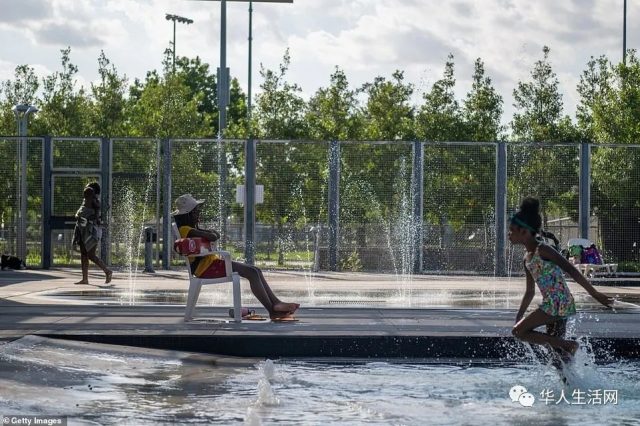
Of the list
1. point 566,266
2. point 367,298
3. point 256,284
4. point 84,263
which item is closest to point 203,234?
point 256,284

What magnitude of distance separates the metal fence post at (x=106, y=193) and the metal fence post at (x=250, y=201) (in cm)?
300

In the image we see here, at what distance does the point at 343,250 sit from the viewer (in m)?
28.2

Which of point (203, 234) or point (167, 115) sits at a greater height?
point (167, 115)

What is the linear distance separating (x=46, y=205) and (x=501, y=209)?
10.1 meters

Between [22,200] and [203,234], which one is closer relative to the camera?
[203,234]

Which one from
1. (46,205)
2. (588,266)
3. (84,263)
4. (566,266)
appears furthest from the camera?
(46,205)

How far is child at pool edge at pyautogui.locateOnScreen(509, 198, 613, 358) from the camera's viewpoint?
9609 millimetres

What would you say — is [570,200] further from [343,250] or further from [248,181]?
[248,181]

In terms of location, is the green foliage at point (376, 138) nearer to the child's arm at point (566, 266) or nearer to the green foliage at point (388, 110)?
the green foliage at point (388, 110)

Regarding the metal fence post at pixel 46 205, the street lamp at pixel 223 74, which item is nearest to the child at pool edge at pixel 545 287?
the metal fence post at pixel 46 205

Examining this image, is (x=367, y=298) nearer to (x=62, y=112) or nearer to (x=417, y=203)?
(x=417, y=203)

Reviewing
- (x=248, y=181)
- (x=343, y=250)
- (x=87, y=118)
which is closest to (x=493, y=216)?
(x=343, y=250)

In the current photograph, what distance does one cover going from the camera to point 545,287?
966 centimetres

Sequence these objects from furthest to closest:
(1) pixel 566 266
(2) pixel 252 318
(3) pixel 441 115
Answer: (3) pixel 441 115 < (2) pixel 252 318 < (1) pixel 566 266
